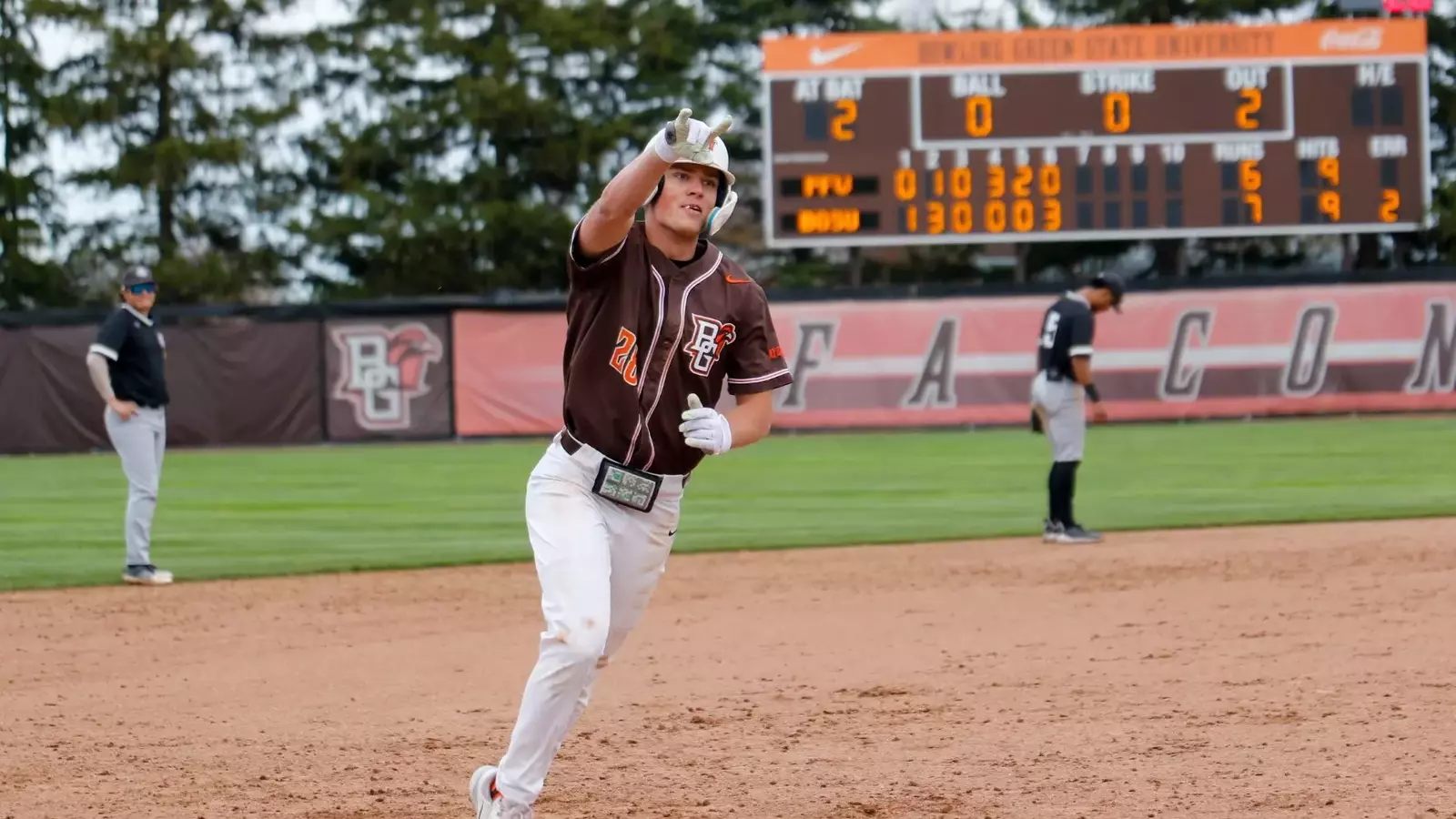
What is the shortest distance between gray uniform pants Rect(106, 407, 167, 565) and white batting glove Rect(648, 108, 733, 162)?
22.1 feet

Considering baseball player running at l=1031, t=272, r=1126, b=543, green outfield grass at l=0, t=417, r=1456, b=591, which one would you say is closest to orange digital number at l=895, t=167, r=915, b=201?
green outfield grass at l=0, t=417, r=1456, b=591

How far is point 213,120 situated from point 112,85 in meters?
2.17

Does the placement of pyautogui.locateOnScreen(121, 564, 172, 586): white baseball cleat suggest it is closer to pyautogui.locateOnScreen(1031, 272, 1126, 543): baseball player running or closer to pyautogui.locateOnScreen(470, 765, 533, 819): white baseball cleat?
pyautogui.locateOnScreen(1031, 272, 1126, 543): baseball player running

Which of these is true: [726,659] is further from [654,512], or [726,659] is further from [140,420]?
[140,420]

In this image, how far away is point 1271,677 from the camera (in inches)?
274

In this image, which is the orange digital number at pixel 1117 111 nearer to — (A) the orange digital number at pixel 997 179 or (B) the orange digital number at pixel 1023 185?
(B) the orange digital number at pixel 1023 185

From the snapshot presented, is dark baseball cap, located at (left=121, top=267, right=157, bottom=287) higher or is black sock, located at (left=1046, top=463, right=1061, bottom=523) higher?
dark baseball cap, located at (left=121, top=267, right=157, bottom=287)

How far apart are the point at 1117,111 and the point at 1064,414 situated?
1348cm

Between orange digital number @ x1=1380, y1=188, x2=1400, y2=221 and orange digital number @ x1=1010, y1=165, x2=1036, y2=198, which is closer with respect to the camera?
orange digital number @ x1=1010, y1=165, x2=1036, y2=198

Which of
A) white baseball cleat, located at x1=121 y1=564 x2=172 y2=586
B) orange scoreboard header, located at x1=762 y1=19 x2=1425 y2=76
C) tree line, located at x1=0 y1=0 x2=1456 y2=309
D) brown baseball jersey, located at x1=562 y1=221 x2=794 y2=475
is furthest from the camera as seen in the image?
tree line, located at x1=0 y1=0 x2=1456 y2=309

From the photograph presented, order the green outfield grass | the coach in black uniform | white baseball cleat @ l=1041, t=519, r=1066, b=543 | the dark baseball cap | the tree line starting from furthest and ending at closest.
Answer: the tree line
the green outfield grass
white baseball cleat @ l=1041, t=519, r=1066, b=543
the dark baseball cap
the coach in black uniform

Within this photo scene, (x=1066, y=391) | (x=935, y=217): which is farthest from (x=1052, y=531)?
(x=935, y=217)

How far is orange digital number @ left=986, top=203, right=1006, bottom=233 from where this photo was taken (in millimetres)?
24344

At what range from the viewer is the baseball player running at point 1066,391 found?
1167 centimetres
